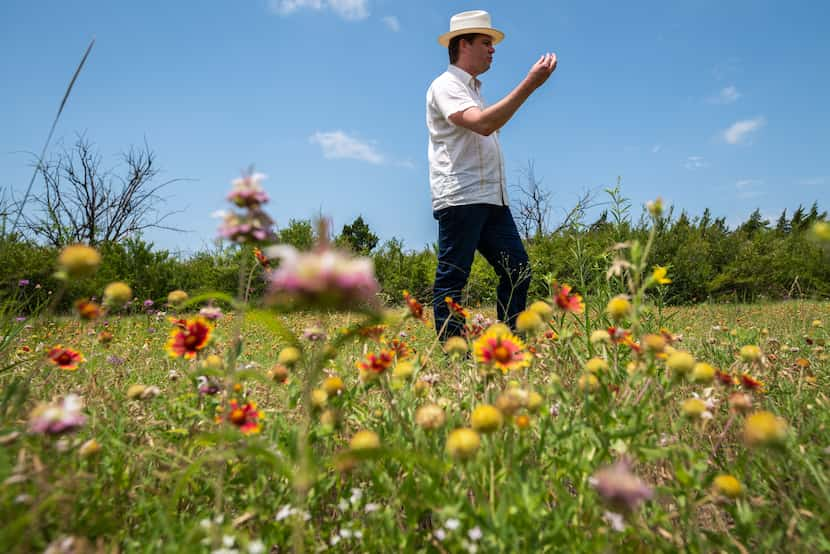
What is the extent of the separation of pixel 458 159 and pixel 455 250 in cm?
54

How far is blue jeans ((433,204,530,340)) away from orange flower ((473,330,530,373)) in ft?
4.59

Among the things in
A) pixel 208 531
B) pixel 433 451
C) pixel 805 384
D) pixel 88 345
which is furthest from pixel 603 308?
pixel 88 345

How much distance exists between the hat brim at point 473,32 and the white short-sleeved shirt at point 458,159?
0.23 m

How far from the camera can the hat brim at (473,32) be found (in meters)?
2.88

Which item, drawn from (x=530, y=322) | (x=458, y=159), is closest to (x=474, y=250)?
(x=458, y=159)

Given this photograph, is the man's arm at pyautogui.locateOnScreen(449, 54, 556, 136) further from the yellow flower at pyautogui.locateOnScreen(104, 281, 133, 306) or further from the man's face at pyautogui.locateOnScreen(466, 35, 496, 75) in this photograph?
the yellow flower at pyautogui.locateOnScreen(104, 281, 133, 306)

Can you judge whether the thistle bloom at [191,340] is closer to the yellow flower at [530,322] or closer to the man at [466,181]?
the yellow flower at [530,322]

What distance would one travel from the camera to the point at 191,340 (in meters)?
1.14

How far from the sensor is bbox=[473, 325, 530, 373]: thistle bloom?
105 centimetres

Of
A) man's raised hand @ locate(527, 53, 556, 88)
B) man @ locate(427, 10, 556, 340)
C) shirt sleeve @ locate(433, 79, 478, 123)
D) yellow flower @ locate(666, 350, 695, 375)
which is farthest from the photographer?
man @ locate(427, 10, 556, 340)

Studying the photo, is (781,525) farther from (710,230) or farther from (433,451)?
(710,230)

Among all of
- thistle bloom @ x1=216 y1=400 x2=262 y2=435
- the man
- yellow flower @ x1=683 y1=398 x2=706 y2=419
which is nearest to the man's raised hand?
the man

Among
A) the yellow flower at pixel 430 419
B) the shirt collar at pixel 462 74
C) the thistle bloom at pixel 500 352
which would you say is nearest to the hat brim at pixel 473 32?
the shirt collar at pixel 462 74

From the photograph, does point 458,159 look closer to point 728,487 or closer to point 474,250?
point 474,250
